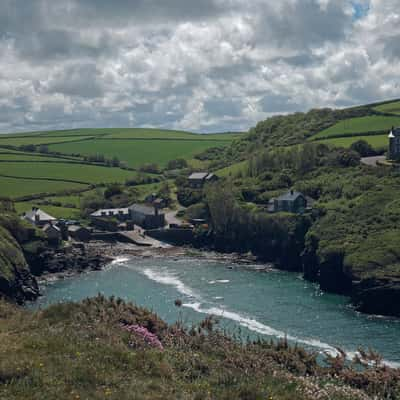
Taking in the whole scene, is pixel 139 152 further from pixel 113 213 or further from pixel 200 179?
pixel 113 213

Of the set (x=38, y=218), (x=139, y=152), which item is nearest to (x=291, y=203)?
(x=38, y=218)

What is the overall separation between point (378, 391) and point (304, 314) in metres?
37.6

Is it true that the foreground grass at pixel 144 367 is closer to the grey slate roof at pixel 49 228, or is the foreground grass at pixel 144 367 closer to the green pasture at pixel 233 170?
the grey slate roof at pixel 49 228

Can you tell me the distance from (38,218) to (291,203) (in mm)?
39583

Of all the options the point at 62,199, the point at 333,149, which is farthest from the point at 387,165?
the point at 62,199

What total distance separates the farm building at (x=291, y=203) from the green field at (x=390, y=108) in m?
61.7

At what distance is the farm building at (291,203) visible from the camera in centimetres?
10194

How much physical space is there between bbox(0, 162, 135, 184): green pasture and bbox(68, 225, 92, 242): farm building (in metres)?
37.9

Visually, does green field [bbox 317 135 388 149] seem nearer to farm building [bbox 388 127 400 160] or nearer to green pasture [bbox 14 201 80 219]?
farm building [bbox 388 127 400 160]

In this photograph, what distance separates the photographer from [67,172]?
154750 mm

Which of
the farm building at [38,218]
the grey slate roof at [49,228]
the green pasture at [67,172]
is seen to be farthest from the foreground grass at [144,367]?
the green pasture at [67,172]

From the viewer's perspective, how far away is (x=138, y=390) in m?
19.6

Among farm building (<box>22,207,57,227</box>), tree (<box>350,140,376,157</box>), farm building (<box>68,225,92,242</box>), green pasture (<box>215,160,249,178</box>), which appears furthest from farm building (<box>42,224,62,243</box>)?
tree (<box>350,140,376,157</box>)

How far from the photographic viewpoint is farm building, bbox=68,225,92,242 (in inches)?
4262
